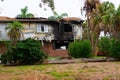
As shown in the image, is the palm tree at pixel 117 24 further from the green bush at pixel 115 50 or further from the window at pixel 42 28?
the window at pixel 42 28

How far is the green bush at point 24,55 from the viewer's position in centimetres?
3334

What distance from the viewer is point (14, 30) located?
5269 cm

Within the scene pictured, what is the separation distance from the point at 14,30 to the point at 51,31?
7.30 m

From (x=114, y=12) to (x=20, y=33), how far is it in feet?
57.7

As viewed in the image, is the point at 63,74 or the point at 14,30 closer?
the point at 63,74

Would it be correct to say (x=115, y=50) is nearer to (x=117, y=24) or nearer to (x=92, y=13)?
(x=117, y=24)

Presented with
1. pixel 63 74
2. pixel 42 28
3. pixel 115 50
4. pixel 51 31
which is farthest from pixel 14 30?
pixel 63 74

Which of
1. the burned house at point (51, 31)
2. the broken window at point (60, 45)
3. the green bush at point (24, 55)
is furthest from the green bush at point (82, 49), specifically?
the broken window at point (60, 45)

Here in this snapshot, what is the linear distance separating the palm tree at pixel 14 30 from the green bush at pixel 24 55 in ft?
59.2

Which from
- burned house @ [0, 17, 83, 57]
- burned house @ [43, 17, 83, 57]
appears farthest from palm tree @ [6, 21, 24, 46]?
burned house @ [43, 17, 83, 57]

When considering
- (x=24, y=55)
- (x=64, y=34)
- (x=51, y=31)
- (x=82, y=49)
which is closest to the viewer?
(x=24, y=55)

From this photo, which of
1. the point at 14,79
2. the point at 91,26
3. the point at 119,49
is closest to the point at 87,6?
the point at 91,26

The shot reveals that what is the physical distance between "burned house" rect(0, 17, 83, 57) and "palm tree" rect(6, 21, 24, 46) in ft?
8.04

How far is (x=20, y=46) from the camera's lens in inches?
1340
